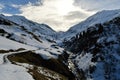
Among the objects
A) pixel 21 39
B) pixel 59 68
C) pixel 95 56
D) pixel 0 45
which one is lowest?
pixel 59 68

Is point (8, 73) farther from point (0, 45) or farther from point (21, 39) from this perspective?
point (21, 39)

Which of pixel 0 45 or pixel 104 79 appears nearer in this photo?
pixel 0 45

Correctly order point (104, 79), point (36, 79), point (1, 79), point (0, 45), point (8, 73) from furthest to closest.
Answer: point (104, 79)
point (0, 45)
point (36, 79)
point (8, 73)
point (1, 79)

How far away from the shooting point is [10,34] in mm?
193875

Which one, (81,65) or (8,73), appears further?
(81,65)

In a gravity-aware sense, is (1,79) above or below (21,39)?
below

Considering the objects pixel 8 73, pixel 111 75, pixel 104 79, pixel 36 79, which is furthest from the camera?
pixel 111 75

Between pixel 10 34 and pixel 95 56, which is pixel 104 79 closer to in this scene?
pixel 95 56

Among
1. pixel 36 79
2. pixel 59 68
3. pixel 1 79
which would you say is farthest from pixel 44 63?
pixel 1 79

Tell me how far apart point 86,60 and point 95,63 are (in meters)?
16.4

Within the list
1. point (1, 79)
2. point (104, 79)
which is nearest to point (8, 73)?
point (1, 79)

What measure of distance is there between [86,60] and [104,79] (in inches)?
1620

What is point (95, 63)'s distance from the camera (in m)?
178

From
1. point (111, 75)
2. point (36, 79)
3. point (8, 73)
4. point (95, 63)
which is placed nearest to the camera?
point (8, 73)
